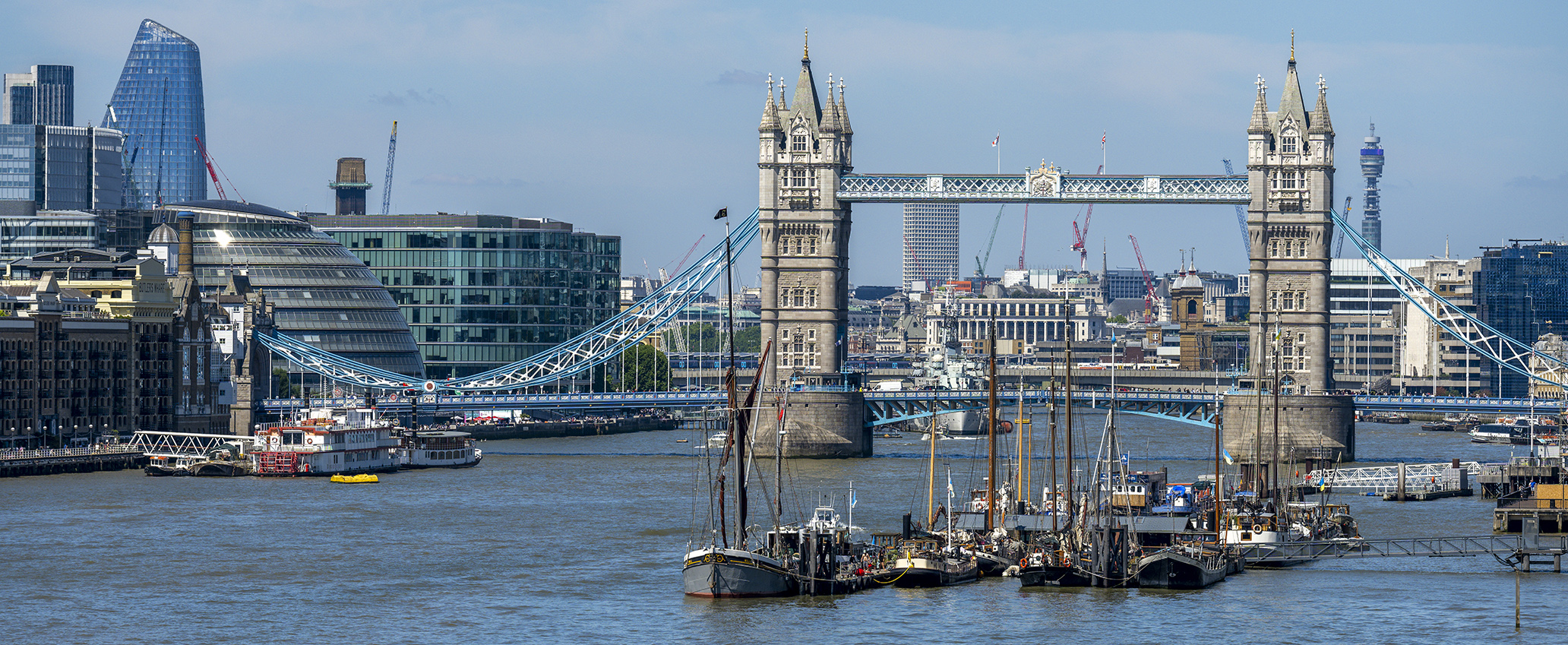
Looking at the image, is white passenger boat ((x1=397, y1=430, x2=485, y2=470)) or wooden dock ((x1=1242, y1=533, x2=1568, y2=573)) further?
white passenger boat ((x1=397, y1=430, x2=485, y2=470))

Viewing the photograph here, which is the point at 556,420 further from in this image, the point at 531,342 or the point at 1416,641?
the point at 1416,641

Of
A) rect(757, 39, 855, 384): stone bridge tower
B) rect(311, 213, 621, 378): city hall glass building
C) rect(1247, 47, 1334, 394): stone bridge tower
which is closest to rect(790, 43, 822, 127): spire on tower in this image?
rect(757, 39, 855, 384): stone bridge tower

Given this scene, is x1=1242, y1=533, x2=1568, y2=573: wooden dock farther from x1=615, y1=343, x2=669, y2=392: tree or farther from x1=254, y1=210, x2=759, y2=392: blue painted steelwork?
x1=615, y1=343, x2=669, y2=392: tree

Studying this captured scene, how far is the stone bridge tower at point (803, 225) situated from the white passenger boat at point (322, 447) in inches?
892

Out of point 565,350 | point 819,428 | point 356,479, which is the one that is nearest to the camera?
point 356,479

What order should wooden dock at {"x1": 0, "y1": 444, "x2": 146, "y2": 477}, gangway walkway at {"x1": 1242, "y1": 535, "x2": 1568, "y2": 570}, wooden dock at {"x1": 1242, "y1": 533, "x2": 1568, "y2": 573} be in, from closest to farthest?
wooden dock at {"x1": 1242, "y1": 533, "x2": 1568, "y2": 573} < gangway walkway at {"x1": 1242, "y1": 535, "x2": 1568, "y2": 570} < wooden dock at {"x1": 0, "y1": 444, "x2": 146, "y2": 477}

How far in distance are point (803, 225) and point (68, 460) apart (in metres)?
38.8

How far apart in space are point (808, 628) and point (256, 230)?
107 meters

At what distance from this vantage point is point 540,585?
227ft

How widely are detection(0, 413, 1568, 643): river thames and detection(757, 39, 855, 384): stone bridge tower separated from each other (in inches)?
1069

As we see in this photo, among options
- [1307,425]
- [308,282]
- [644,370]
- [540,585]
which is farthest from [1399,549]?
[644,370]

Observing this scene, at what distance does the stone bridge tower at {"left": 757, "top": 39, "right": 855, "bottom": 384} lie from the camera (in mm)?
127562

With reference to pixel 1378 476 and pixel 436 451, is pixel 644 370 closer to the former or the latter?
pixel 436 451

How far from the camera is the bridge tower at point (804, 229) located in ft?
419
